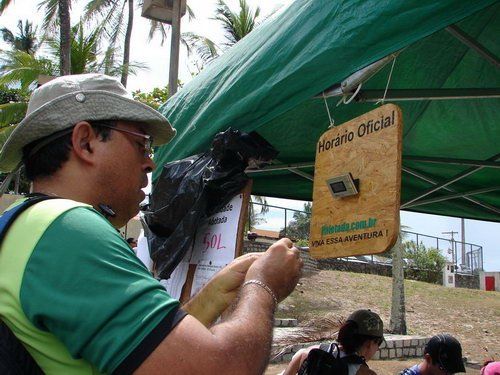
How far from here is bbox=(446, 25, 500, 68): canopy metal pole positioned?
96.4 inches

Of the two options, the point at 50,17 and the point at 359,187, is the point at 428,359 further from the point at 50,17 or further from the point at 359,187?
the point at 50,17

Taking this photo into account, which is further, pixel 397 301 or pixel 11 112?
pixel 11 112

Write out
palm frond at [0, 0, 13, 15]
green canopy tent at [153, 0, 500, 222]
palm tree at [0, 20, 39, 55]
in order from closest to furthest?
green canopy tent at [153, 0, 500, 222] < palm frond at [0, 0, 13, 15] < palm tree at [0, 20, 39, 55]

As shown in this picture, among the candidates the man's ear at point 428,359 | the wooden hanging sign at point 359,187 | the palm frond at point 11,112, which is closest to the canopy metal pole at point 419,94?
the wooden hanging sign at point 359,187

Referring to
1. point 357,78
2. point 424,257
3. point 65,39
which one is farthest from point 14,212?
point 424,257

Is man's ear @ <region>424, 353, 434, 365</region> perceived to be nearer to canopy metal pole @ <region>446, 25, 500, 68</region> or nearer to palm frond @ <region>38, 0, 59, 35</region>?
canopy metal pole @ <region>446, 25, 500, 68</region>

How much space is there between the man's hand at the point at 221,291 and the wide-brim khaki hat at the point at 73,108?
18.8 inches

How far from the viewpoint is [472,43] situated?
8.30 feet

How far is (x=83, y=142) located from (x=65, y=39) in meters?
13.3

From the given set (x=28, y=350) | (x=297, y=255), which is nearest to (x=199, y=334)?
(x=28, y=350)

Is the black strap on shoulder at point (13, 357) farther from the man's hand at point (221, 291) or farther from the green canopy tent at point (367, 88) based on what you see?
the green canopy tent at point (367, 88)

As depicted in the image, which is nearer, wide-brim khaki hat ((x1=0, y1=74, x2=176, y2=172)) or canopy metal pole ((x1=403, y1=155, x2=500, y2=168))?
wide-brim khaki hat ((x1=0, y1=74, x2=176, y2=172))

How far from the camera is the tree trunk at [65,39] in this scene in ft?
43.9

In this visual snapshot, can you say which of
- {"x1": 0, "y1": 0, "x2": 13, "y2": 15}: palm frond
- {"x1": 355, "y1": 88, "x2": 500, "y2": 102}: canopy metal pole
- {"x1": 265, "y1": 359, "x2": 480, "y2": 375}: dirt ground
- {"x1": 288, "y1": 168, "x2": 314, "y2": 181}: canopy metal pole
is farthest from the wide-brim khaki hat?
{"x1": 0, "y1": 0, "x2": 13, "y2": 15}: palm frond
